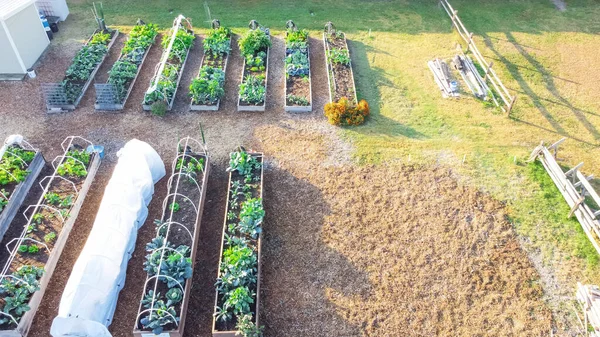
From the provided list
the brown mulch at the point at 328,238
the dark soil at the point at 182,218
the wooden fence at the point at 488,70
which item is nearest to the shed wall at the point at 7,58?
the brown mulch at the point at 328,238

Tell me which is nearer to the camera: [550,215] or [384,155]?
[550,215]

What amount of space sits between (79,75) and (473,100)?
15.2 meters

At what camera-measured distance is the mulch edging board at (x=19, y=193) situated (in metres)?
11.8

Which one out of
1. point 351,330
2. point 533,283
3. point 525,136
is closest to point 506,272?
point 533,283

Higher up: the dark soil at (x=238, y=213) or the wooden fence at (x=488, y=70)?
the wooden fence at (x=488, y=70)

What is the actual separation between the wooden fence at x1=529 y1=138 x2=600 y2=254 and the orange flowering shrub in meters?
5.64

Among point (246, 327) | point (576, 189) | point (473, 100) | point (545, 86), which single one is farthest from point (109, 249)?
point (545, 86)

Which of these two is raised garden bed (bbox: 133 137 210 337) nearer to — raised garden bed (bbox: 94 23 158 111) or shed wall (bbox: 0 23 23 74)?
raised garden bed (bbox: 94 23 158 111)

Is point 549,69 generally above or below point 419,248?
above

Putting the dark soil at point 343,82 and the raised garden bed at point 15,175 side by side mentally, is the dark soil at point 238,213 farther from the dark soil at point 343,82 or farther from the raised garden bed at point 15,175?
the raised garden bed at point 15,175

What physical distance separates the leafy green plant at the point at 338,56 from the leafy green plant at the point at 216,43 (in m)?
4.35

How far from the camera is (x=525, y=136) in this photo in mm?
15070

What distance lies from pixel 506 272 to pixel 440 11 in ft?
51.1

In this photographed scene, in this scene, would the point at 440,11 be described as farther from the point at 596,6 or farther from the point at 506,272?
the point at 506,272
